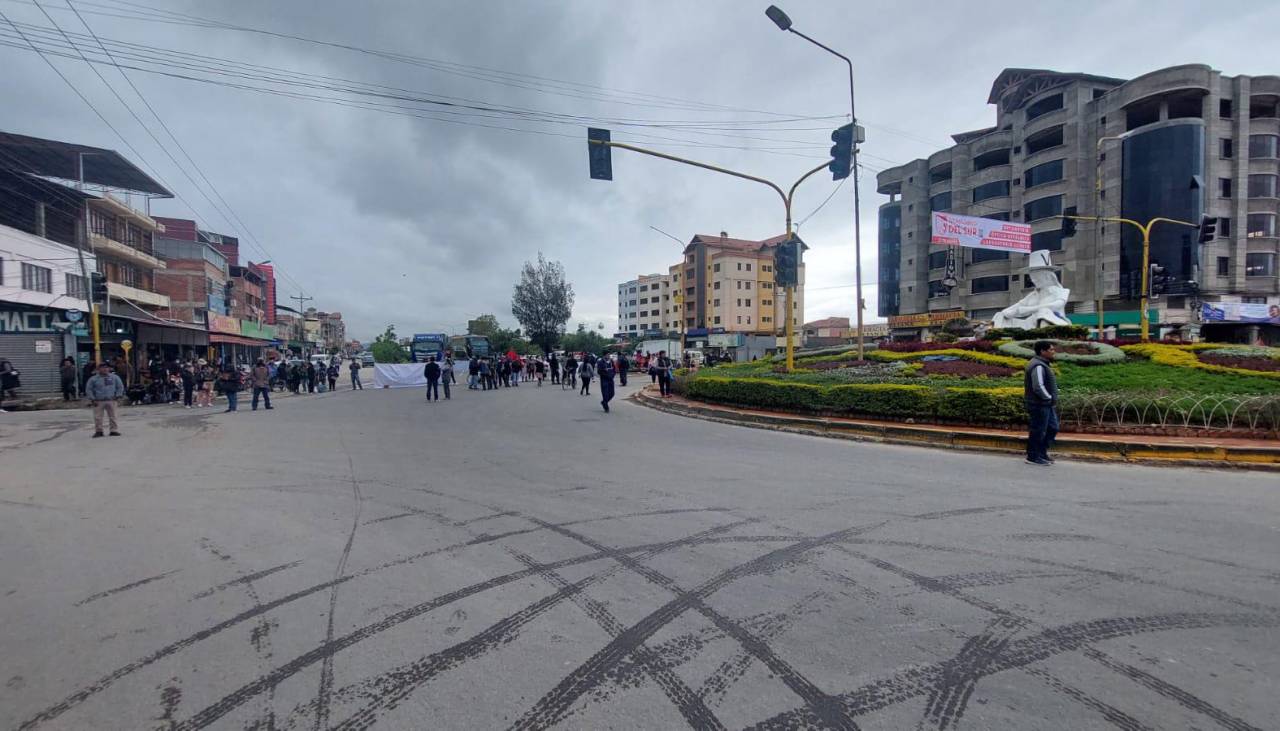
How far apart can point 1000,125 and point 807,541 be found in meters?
61.6

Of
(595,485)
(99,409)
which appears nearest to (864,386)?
(595,485)

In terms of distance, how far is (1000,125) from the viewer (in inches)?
2088

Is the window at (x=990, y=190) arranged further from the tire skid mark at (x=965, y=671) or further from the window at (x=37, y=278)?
the window at (x=37, y=278)

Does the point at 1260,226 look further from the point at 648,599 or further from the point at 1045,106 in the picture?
the point at 648,599

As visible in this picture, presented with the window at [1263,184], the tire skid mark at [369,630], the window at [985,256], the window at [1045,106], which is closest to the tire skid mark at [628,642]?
the tire skid mark at [369,630]

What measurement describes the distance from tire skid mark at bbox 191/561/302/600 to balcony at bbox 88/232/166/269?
39412 mm

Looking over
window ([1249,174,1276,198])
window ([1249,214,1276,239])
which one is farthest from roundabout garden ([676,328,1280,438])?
window ([1249,174,1276,198])

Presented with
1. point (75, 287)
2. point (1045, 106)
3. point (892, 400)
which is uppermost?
point (1045, 106)

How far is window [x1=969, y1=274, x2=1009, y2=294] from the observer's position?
165 ft

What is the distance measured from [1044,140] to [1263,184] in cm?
1362

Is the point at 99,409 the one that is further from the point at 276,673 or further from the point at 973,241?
the point at 973,241

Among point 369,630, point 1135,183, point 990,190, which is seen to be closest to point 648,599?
point 369,630

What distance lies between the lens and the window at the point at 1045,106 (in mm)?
47344

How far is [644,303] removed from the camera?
330ft
